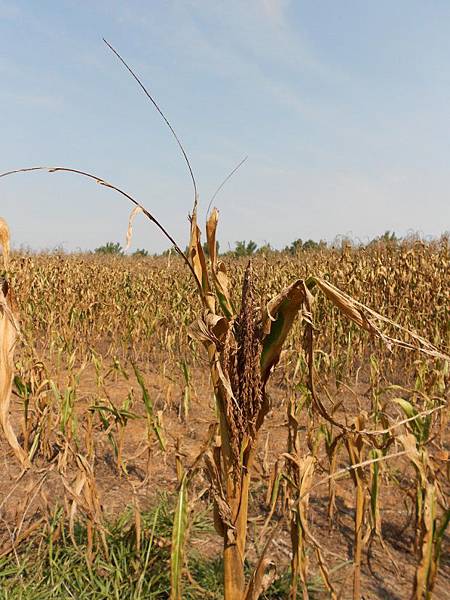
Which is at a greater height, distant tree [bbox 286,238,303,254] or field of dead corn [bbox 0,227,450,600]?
distant tree [bbox 286,238,303,254]

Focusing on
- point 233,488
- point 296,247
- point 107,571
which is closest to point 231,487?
point 233,488

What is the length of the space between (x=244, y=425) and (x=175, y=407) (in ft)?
12.5

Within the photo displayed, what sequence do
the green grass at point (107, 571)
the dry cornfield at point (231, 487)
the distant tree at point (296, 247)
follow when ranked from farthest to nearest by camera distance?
1. the distant tree at point (296, 247)
2. the green grass at point (107, 571)
3. the dry cornfield at point (231, 487)

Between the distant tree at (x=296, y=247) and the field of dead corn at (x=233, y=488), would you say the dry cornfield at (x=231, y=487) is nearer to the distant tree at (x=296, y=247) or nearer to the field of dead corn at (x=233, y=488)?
the field of dead corn at (x=233, y=488)

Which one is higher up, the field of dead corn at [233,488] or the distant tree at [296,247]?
the distant tree at [296,247]

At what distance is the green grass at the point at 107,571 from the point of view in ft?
6.71

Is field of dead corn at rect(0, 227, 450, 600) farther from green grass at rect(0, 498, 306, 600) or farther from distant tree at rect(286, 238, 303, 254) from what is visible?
distant tree at rect(286, 238, 303, 254)

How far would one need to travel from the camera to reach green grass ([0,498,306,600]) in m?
2.04

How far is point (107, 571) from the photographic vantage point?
7.21 feet

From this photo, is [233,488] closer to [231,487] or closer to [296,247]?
[231,487]

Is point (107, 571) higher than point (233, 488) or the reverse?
the reverse

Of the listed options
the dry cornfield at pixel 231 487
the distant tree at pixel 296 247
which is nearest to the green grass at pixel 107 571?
the dry cornfield at pixel 231 487

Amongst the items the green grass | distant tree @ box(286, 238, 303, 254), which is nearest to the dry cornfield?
the green grass

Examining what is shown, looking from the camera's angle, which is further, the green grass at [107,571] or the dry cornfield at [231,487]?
the green grass at [107,571]
